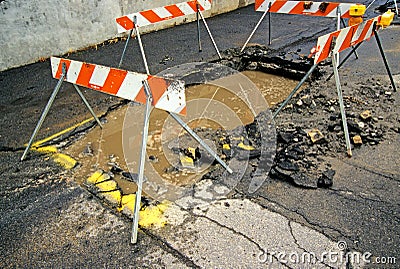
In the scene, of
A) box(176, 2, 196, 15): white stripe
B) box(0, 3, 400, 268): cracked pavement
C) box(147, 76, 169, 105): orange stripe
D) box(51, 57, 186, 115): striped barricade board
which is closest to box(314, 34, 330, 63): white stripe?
box(0, 3, 400, 268): cracked pavement

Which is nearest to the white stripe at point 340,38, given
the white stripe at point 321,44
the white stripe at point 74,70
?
the white stripe at point 321,44

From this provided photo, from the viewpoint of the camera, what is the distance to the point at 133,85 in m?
3.14

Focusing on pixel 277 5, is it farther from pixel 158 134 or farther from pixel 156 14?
pixel 158 134

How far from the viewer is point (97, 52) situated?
8.16 metres

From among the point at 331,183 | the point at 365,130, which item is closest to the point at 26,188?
the point at 331,183

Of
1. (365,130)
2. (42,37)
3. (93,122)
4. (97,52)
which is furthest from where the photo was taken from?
(97,52)

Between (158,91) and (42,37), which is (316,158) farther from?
(42,37)

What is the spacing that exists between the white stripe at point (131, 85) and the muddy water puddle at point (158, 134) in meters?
1.02

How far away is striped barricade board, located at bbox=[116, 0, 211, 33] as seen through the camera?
6.11 meters

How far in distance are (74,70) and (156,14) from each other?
10.8 ft

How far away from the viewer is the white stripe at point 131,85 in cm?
307

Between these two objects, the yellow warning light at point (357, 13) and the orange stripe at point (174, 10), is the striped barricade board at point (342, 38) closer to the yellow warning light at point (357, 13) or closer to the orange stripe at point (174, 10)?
the yellow warning light at point (357, 13)

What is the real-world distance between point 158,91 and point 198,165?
118cm

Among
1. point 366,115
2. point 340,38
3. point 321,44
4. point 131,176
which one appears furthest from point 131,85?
point 366,115
